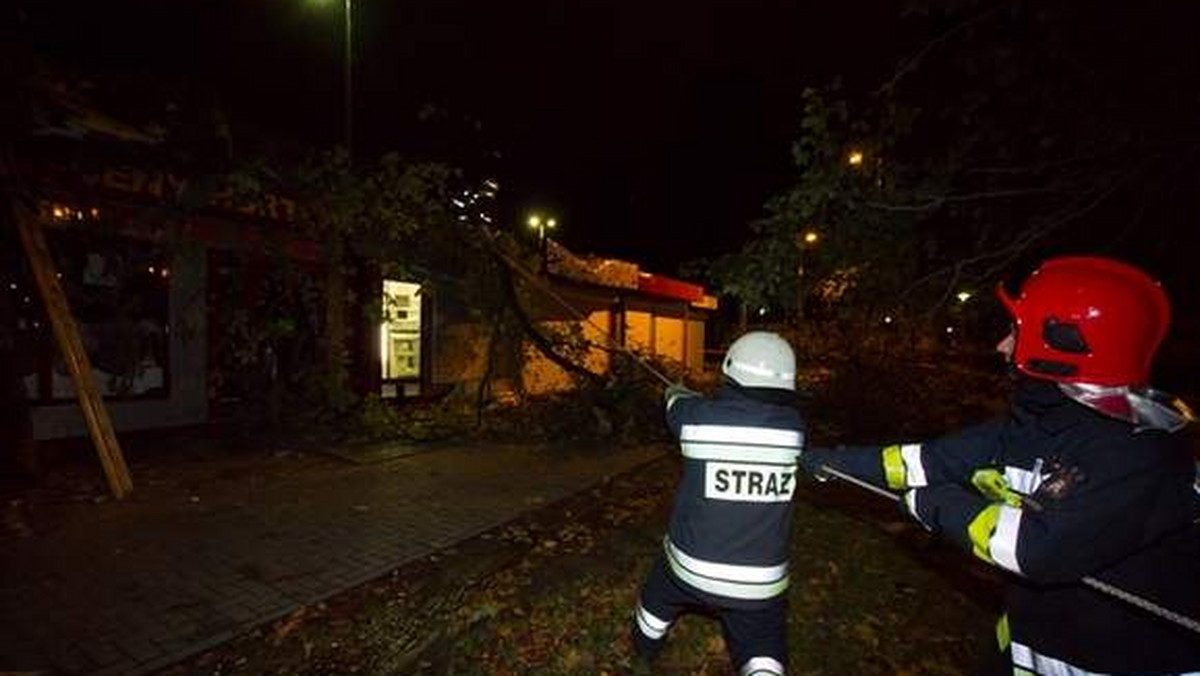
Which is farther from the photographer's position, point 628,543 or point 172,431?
point 172,431

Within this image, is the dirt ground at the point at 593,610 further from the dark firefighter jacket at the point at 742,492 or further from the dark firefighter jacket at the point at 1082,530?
the dark firefighter jacket at the point at 742,492

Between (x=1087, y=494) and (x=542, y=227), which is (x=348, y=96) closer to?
(x=542, y=227)

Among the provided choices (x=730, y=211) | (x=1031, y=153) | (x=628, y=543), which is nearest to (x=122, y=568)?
(x=628, y=543)

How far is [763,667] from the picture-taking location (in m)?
2.90

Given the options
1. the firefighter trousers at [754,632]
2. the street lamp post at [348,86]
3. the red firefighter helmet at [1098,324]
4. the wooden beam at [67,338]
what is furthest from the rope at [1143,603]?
the street lamp post at [348,86]

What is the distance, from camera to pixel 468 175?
36.3ft

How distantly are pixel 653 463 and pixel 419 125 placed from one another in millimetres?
6858

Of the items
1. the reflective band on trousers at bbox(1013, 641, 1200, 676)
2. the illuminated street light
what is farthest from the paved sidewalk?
the illuminated street light

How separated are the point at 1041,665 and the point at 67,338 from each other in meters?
7.83

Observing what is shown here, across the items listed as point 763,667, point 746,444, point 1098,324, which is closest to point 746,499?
point 746,444

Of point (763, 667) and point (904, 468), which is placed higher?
point (904, 468)

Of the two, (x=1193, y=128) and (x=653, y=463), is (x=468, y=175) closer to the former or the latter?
(x=653, y=463)

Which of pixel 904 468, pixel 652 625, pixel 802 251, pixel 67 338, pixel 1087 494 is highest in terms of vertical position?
pixel 802 251

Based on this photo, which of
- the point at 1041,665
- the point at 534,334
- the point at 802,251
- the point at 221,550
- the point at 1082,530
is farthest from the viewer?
the point at 534,334
